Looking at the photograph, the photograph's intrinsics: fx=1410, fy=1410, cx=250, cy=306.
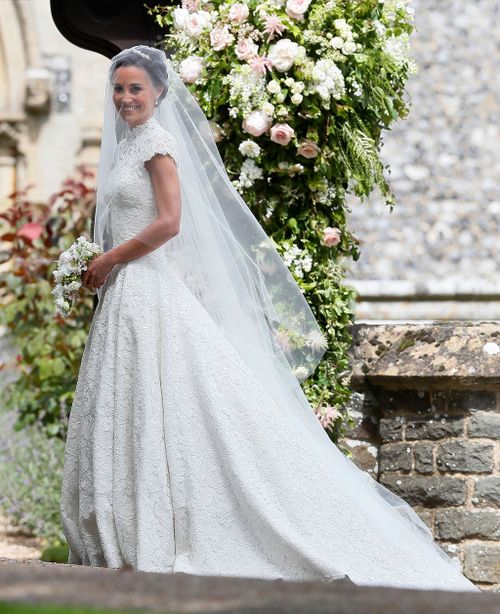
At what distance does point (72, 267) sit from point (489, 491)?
1.74 meters

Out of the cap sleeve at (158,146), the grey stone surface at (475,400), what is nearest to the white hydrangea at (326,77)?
the cap sleeve at (158,146)

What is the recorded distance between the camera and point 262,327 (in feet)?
15.4

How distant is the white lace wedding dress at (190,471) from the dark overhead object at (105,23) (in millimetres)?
1012

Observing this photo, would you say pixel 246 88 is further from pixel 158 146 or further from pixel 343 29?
pixel 158 146

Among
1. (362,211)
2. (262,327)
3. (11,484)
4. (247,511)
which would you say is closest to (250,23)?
(262,327)

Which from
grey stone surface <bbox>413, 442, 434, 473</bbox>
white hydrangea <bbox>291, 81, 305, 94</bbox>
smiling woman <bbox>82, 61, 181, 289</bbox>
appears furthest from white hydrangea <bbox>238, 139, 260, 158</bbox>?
grey stone surface <bbox>413, 442, 434, 473</bbox>

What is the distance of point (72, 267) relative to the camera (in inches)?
178

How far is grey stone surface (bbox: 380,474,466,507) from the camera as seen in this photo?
5.12m

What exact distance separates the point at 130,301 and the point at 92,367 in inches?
9.8

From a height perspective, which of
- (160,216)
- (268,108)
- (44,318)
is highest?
(268,108)

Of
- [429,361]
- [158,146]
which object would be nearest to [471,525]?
[429,361]

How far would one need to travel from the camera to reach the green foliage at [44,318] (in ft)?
23.6

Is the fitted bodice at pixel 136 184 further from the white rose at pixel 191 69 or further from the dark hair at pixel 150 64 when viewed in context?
the white rose at pixel 191 69

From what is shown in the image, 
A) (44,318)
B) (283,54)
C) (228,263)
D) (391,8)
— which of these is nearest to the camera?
(228,263)
